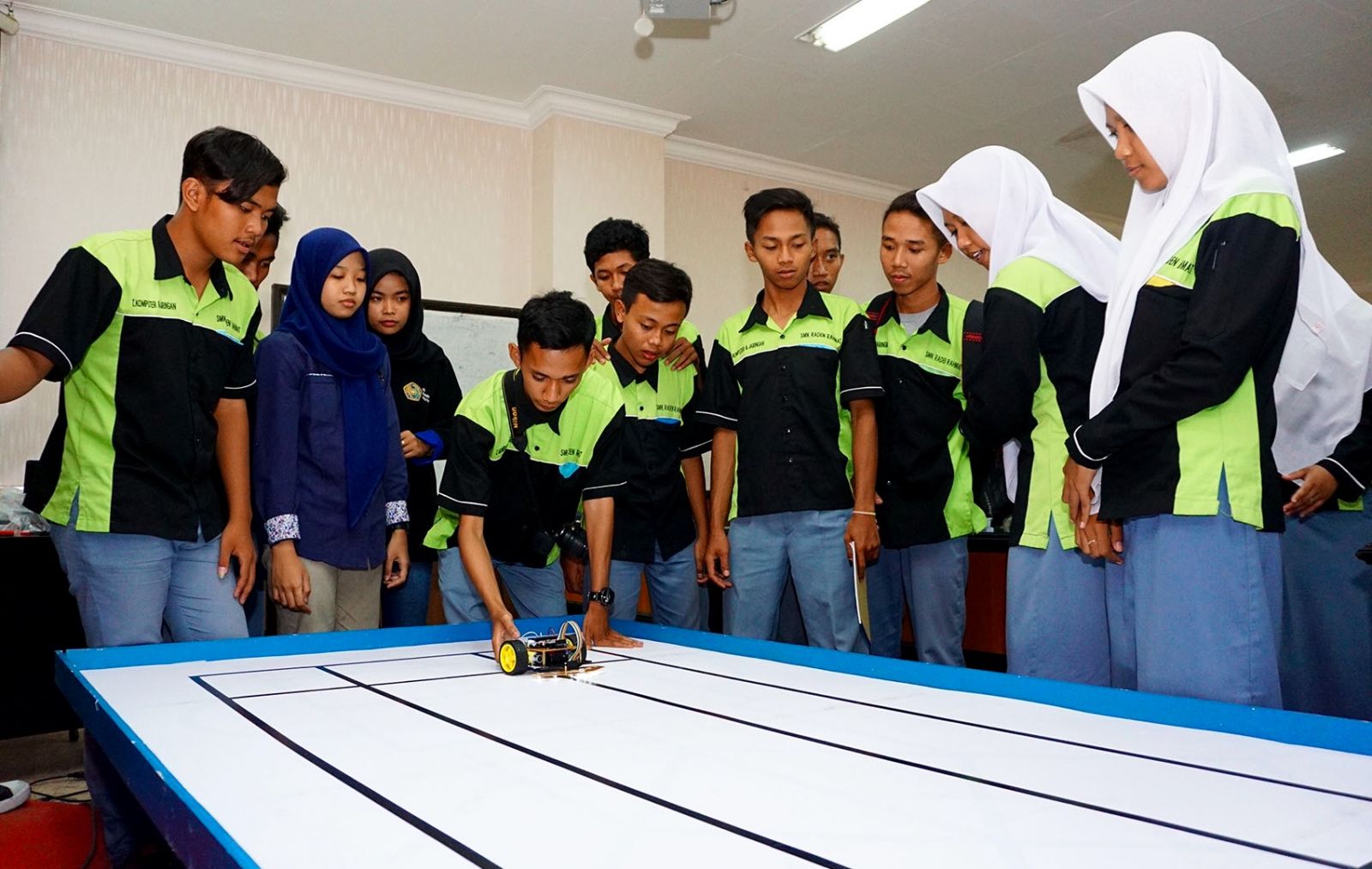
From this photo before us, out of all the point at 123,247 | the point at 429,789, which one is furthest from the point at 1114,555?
the point at 123,247

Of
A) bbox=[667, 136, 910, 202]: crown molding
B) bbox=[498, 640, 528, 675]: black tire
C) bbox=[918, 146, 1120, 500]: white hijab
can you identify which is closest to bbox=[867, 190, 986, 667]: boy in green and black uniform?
bbox=[918, 146, 1120, 500]: white hijab

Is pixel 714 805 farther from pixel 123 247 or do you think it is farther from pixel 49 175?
pixel 49 175

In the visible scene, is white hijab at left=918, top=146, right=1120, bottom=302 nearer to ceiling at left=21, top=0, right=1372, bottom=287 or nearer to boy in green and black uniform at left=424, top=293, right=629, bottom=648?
boy in green and black uniform at left=424, top=293, right=629, bottom=648

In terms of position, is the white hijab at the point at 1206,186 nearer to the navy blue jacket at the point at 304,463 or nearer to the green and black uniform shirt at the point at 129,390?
the navy blue jacket at the point at 304,463

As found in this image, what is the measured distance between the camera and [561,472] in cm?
236

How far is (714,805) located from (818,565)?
4.79 ft

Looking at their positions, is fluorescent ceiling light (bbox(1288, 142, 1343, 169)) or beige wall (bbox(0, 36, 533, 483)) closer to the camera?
beige wall (bbox(0, 36, 533, 483))

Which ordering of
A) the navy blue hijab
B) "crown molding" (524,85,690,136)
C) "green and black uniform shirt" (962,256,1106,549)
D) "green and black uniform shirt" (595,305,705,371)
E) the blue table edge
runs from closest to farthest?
the blue table edge → "green and black uniform shirt" (962,256,1106,549) → the navy blue hijab → "green and black uniform shirt" (595,305,705,371) → "crown molding" (524,85,690,136)

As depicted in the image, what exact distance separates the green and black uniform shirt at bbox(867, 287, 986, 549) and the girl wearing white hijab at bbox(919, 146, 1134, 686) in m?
0.36

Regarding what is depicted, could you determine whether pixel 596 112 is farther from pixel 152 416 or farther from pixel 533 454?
pixel 152 416

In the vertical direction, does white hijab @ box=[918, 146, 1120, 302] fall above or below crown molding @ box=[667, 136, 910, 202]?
below

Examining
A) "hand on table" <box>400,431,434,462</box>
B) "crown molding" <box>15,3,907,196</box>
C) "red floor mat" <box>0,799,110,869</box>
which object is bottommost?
"red floor mat" <box>0,799,110,869</box>

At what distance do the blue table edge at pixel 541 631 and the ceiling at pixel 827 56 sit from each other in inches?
108

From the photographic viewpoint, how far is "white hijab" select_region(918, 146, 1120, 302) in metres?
1.90
